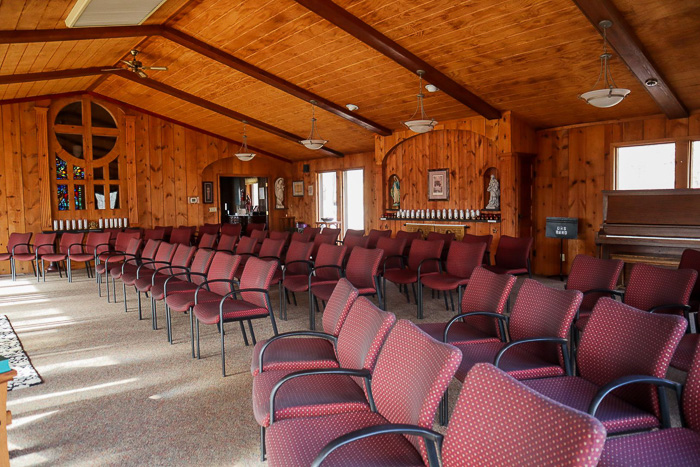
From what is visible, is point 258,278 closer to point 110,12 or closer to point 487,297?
point 487,297

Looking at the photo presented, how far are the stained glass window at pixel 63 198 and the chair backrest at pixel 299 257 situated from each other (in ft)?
23.0

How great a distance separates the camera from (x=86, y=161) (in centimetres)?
1057

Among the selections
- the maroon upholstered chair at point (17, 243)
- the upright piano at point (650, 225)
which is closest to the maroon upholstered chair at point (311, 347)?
the upright piano at point (650, 225)

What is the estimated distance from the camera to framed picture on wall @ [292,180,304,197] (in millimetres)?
13516

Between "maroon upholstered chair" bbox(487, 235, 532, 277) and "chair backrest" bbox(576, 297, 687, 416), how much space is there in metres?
3.22

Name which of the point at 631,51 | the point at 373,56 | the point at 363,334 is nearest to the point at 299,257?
the point at 373,56

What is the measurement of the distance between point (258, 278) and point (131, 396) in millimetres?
1198

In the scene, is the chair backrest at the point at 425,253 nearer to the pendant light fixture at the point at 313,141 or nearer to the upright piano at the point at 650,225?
the upright piano at the point at 650,225

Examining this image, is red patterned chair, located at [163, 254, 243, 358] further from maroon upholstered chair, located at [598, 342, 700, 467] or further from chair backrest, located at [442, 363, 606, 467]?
maroon upholstered chair, located at [598, 342, 700, 467]

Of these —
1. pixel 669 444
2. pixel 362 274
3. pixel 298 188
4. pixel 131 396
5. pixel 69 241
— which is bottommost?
pixel 131 396

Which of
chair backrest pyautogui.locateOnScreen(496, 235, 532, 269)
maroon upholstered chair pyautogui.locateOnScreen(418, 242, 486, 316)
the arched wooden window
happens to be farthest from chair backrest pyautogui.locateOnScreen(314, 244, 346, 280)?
the arched wooden window

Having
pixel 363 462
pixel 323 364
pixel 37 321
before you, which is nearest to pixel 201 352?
pixel 323 364

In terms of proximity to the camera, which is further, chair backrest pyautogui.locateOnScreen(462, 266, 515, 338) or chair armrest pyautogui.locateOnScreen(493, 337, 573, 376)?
chair backrest pyautogui.locateOnScreen(462, 266, 515, 338)

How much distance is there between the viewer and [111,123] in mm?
10930
